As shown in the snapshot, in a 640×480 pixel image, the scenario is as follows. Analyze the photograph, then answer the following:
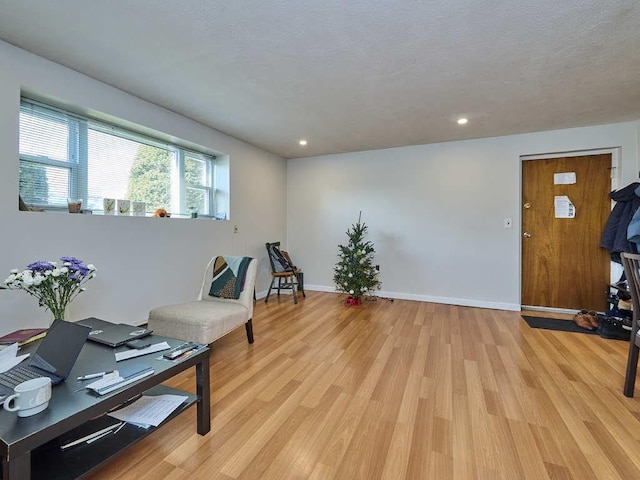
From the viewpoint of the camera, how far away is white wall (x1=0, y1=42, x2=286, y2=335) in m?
2.01

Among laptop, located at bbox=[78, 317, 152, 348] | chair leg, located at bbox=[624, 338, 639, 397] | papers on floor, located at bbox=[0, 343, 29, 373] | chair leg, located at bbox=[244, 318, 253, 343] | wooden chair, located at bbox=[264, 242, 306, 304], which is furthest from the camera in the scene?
wooden chair, located at bbox=[264, 242, 306, 304]

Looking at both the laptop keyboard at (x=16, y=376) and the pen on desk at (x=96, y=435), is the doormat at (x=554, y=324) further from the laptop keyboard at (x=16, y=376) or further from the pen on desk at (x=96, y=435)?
the laptop keyboard at (x=16, y=376)

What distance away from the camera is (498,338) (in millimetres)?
2820

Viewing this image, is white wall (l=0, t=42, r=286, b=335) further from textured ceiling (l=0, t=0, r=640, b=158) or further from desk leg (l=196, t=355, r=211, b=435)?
desk leg (l=196, t=355, r=211, b=435)

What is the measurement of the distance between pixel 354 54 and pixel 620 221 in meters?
3.48

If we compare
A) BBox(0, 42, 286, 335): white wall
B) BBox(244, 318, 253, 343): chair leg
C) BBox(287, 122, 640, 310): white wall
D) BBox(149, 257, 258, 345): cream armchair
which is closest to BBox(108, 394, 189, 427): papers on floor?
BBox(149, 257, 258, 345): cream armchair

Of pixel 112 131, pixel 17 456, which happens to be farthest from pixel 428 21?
pixel 112 131

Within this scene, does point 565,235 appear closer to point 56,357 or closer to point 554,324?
point 554,324

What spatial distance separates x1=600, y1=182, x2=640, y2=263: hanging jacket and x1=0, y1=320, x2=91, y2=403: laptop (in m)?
4.65

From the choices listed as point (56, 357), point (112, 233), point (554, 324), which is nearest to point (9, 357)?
point (56, 357)

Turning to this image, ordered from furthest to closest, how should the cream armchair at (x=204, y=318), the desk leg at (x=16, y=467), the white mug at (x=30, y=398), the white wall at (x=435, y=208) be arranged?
the white wall at (x=435, y=208), the cream armchair at (x=204, y=318), the white mug at (x=30, y=398), the desk leg at (x=16, y=467)

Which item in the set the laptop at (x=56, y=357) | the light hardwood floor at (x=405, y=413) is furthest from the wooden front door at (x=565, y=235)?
the laptop at (x=56, y=357)

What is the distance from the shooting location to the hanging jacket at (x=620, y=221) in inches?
122

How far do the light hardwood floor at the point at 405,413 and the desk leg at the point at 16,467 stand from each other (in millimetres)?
447
